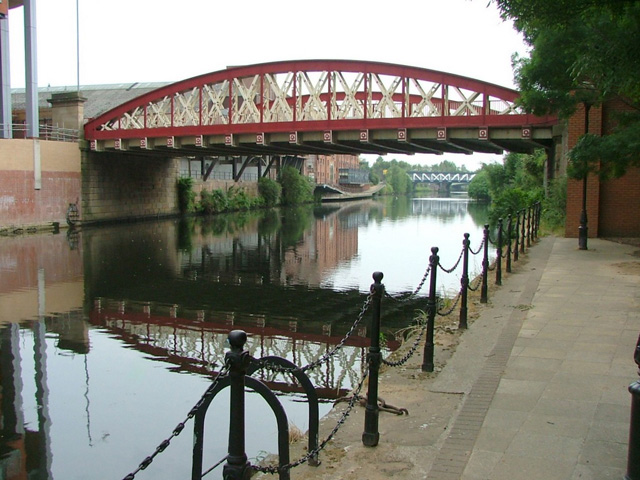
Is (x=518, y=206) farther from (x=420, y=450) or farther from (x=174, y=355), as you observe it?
(x=420, y=450)

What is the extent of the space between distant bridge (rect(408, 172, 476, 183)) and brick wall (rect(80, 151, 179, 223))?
414 feet

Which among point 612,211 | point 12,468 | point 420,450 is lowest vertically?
point 12,468

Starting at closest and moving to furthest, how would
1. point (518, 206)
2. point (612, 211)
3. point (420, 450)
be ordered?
1. point (420, 450)
2. point (612, 211)
3. point (518, 206)

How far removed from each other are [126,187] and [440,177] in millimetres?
140086

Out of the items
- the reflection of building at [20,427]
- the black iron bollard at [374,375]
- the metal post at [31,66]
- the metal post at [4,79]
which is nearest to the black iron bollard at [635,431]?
the black iron bollard at [374,375]

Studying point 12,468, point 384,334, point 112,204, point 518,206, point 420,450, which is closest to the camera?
point 420,450

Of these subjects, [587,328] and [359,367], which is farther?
[359,367]

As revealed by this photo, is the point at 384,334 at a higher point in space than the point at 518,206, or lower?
lower

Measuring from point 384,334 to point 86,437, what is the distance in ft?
19.5

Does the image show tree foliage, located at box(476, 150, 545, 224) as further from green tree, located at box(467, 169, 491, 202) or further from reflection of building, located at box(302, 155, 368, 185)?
green tree, located at box(467, 169, 491, 202)

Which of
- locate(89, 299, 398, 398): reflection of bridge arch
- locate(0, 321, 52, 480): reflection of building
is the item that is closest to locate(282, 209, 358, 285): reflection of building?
locate(89, 299, 398, 398): reflection of bridge arch

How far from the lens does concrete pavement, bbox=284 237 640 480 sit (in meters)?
4.79

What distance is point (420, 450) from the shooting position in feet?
16.8

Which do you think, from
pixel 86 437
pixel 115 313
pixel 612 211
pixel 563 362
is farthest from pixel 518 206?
pixel 86 437
